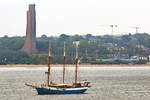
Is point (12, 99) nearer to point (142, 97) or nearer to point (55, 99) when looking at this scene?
point (55, 99)

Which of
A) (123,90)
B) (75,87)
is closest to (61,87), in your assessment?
(75,87)

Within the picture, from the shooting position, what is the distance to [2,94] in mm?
166125

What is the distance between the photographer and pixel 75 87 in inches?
6304

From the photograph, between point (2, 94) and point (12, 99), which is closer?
point (12, 99)

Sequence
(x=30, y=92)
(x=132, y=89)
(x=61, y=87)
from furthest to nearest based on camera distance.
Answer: (x=132, y=89)
(x=30, y=92)
(x=61, y=87)

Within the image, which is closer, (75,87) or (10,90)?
(75,87)

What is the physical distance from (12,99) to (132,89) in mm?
42773

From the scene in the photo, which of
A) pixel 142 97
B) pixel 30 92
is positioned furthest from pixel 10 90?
pixel 142 97

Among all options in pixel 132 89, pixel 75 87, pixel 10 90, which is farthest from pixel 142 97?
pixel 10 90

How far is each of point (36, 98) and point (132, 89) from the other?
1547 inches

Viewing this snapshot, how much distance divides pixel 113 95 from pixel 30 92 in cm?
2204

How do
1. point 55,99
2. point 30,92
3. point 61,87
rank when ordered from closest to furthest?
1. point 55,99
2. point 61,87
3. point 30,92

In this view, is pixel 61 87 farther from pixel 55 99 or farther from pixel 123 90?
pixel 123 90

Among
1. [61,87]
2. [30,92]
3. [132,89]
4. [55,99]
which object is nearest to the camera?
[55,99]
